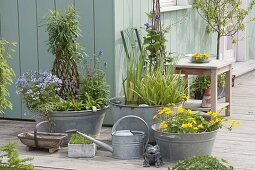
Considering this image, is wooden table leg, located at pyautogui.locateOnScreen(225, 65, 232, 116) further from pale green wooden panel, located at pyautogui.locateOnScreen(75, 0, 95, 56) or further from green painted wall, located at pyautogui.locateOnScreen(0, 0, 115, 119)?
pale green wooden panel, located at pyautogui.locateOnScreen(75, 0, 95, 56)

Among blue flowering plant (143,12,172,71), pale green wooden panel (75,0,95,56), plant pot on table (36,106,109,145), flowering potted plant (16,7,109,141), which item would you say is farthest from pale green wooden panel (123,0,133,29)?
plant pot on table (36,106,109,145)

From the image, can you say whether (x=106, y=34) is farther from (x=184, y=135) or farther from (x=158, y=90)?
(x=184, y=135)

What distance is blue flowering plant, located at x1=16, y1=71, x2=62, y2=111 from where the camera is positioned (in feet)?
18.4

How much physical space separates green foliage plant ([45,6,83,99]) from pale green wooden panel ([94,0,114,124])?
0.27 metres

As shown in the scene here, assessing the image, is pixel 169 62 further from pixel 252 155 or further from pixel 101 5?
pixel 252 155

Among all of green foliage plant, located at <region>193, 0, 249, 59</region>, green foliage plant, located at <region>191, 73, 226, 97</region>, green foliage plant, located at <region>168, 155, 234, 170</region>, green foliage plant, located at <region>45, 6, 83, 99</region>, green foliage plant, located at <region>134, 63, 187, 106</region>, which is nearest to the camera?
green foliage plant, located at <region>168, 155, 234, 170</region>

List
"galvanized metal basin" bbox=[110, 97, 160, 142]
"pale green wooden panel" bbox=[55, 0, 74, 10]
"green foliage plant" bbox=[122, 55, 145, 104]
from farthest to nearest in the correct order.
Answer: "pale green wooden panel" bbox=[55, 0, 74, 10]
"green foliage plant" bbox=[122, 55, 145, 104]
"galvanized metal basin" bbox=[110, 97, 160, 142]

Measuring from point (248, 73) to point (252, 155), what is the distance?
4956 millimetres

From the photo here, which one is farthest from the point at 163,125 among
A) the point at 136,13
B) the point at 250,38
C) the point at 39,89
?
the point at 250,38

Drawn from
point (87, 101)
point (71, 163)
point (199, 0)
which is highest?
point (199, 0)

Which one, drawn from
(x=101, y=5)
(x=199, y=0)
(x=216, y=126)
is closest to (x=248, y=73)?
(x=199, y=0)

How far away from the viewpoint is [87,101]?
229 inches

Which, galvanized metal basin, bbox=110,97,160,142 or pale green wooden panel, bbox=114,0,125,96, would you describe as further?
pale green wooden panel, bbox=114,0,125,96

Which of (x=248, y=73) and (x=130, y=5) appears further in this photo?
(x=248, y=73)
